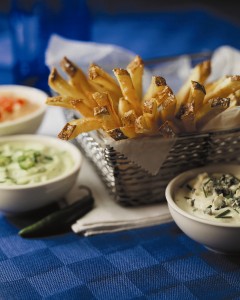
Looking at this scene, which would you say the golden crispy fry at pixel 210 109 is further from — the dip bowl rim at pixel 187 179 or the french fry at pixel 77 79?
the french fry at pixel 77 79

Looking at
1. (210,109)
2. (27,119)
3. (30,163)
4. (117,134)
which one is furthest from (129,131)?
(27,119)

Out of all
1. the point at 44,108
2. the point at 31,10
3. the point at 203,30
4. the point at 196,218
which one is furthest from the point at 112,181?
the point at 203,30

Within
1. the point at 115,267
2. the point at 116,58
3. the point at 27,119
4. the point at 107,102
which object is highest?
the point at 107,102

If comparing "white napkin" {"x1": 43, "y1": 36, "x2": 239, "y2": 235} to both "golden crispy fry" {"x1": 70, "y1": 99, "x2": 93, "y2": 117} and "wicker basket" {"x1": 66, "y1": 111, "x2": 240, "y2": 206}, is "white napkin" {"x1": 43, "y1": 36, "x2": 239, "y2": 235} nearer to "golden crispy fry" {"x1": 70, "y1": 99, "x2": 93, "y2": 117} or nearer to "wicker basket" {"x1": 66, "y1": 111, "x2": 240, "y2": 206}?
"wicker basket" {"x1": 66, "y1": 111, "x2": 240, "y2": 206}

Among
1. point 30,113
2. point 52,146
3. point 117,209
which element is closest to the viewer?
point 117,209

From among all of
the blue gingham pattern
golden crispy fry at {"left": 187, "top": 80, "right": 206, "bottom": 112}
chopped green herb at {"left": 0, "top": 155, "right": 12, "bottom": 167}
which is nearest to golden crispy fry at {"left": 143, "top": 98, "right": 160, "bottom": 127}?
golden crispy fry at {"left": 187, "top": 80, "right": 206, "bottom": 112}

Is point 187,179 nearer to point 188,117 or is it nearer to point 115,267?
point 188,117
